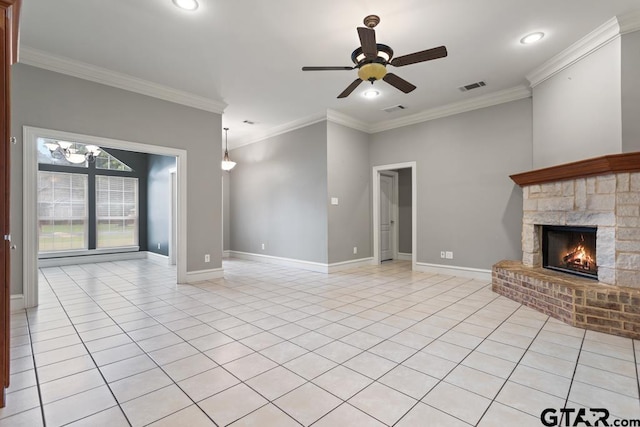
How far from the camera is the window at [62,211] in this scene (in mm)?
6723

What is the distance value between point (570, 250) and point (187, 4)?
5048mm

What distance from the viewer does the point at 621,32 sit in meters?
3.04

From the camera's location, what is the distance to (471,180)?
516 centimetres

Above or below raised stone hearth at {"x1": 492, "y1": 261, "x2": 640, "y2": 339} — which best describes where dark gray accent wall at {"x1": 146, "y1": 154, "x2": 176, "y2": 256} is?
above

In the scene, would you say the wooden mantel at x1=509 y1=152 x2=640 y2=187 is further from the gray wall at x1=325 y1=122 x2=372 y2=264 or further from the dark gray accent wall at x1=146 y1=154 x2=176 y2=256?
A: the dark gray accent wall at x1=146 y1=154 x2=176 y2=256

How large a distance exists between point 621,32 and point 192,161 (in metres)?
5.61

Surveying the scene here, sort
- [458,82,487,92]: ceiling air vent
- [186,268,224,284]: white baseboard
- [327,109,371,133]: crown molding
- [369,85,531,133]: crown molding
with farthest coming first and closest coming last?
[327,109,371,133]: crown molding, [186,268,224,284]: white baseboard, [369,85,531,133]: crown molding, [458,82,487,92]: ceiling air vent

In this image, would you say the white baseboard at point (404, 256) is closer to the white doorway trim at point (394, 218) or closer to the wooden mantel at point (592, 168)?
the white doorway trim at point (394, 218)

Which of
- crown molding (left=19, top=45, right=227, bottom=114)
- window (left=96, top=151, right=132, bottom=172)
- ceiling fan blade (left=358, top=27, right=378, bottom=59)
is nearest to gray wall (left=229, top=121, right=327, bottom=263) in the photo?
crown molding (left=19, top=45, right=227, bottom=114)

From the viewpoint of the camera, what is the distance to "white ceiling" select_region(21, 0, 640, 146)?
284cm

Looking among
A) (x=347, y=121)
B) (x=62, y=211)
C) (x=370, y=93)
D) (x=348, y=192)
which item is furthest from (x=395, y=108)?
(x=62, y=211)

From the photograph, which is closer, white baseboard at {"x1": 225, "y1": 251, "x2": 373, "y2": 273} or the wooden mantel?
the wooden mantel

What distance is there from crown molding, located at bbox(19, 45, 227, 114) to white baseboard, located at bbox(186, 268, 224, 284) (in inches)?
109

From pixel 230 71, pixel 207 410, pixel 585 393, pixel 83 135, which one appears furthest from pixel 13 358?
pixel 585 393
